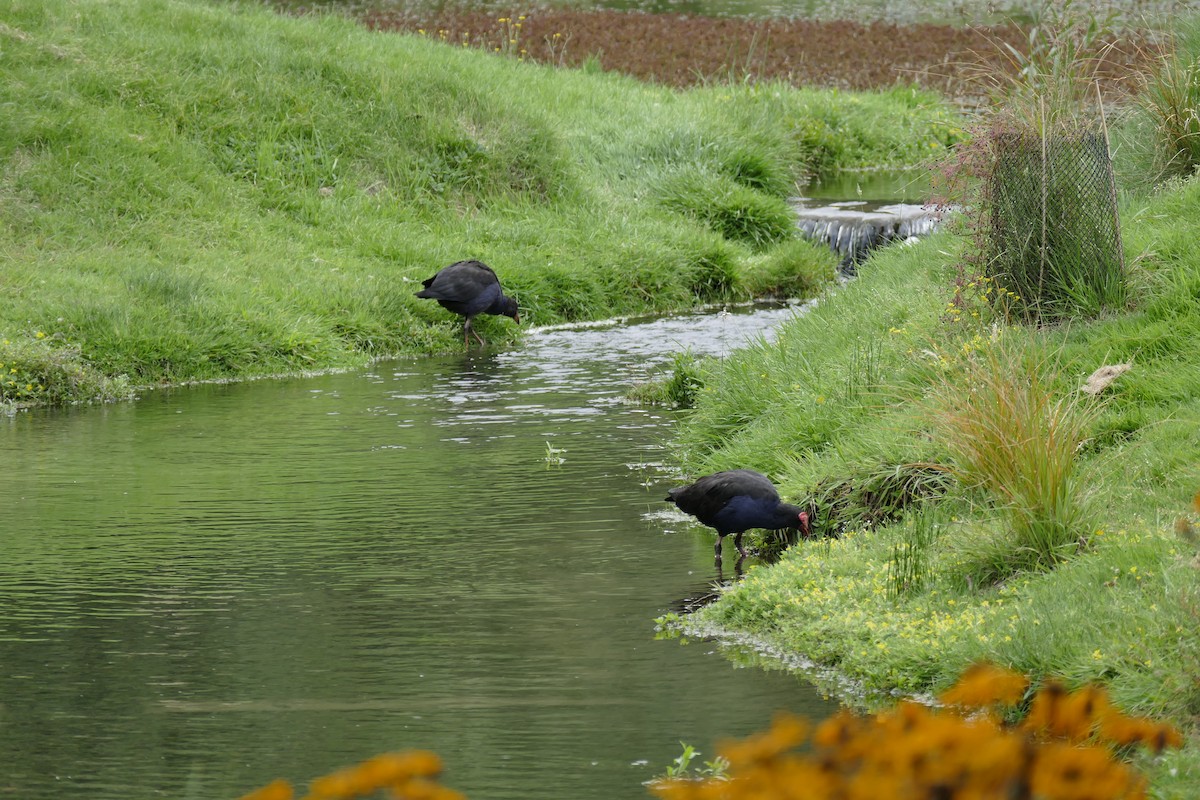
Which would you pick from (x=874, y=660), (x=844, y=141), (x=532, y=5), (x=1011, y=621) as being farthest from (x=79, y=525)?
(x=532, y=5)

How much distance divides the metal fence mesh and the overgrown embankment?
726cm

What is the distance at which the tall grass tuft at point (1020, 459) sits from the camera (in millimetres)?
8039

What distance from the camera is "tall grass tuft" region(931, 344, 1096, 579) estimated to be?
8.04 meters

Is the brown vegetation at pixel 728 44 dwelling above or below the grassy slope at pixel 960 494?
above

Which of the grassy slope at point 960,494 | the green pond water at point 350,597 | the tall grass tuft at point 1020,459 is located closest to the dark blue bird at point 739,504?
the grassy slope at point 960,494

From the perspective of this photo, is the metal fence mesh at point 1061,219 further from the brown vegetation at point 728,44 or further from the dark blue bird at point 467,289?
the brown vegetation at point 728,44

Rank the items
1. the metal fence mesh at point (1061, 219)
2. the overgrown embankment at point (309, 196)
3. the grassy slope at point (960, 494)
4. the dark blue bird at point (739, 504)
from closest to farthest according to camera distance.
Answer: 1. the grassy slope at point (960, 494)
2. the dark blue bird at point (739, 504)
3. the metal fence mesh at point (1061, 219)
4. the overgrown embankment at point (309, 196)

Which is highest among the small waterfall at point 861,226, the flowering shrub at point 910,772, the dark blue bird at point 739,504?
the flowering shrub at point 910,772

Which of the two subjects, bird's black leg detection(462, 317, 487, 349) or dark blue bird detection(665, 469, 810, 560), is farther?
bird's black leg detection(462, 317, 487, 349)

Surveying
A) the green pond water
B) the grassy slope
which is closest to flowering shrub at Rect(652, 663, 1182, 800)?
the grassy slope

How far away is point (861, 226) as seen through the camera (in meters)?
20.8

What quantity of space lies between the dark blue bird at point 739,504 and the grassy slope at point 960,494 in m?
0.24

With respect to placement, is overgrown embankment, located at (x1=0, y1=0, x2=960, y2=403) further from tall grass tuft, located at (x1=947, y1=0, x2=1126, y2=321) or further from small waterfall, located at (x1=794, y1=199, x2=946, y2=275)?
tall grass tuft, located at (x1=947, y1=0, x2=1126, y2=321)

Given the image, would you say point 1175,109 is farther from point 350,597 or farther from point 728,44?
point 728,44
